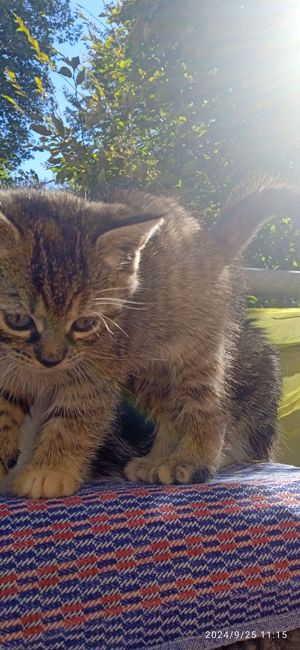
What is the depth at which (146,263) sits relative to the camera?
144 cm

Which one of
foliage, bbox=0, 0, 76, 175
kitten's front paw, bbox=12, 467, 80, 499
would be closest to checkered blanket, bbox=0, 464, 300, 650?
kitten's front paw, bbox=12, 467, 80, 499

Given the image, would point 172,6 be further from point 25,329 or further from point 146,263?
point 25,329

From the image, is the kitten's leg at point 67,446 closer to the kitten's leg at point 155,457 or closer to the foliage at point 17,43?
the kitten's leg at point 155,457

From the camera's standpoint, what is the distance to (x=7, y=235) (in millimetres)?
1233

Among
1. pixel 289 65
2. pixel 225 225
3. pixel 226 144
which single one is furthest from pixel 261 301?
pixel 225 225

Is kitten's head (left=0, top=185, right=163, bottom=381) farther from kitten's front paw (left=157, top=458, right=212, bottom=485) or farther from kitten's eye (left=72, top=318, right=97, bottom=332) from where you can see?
kitten's front paw (left=157, top=458, right=212, bottom=485)

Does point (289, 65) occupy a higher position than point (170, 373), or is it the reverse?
point (289, 65)

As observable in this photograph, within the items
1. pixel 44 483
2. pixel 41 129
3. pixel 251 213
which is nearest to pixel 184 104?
pixel 41 129

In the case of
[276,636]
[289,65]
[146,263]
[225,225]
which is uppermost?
[289,65]

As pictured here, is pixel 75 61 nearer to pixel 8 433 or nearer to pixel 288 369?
pixel 288 369

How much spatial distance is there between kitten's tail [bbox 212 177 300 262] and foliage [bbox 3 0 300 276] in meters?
0.98

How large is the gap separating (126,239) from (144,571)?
2.22 feet

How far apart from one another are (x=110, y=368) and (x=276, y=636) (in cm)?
59

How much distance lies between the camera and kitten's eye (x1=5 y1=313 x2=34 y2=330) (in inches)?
46.7
